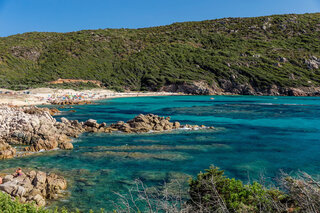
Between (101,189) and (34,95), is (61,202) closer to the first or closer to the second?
(101,189)

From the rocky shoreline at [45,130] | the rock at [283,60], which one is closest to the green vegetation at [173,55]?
the rock at [283,60]

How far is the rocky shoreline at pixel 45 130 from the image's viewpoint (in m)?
22.5

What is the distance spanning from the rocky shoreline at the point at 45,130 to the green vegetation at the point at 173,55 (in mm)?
78444

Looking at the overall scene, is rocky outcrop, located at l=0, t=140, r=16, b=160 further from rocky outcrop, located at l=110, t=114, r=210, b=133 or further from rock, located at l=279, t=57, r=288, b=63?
rock, located at l=279, t=57, r=288, b=63

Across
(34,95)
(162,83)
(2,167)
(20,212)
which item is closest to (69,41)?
(162,83)

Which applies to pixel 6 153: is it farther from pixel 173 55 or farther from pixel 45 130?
pixel 173 55

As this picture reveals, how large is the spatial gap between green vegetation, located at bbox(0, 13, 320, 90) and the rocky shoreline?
7844 cm

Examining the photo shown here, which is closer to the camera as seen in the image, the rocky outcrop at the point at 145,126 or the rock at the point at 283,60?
the rocky outcrop at the point at 145,126

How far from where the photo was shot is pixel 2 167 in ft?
57.7

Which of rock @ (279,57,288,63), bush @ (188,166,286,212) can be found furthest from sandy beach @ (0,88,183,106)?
rock @ (279,57,288,63)

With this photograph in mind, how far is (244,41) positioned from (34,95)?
386 feet

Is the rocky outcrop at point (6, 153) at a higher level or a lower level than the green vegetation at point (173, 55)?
lower

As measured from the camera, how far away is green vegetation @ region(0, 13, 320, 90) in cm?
11556

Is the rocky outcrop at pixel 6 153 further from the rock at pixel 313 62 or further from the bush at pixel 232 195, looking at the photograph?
the rock at pixel 313 62
